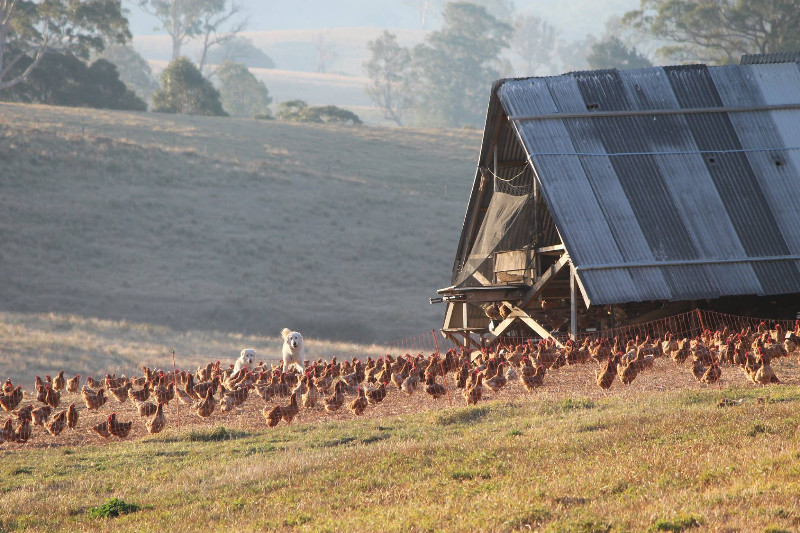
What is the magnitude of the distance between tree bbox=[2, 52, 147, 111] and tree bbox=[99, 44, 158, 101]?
28.9 m

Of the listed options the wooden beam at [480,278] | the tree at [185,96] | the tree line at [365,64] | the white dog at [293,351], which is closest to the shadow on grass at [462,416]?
the wooden beam at [480,278]

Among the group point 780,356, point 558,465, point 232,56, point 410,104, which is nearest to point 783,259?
point 780,356

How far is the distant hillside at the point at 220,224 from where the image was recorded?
45.1m

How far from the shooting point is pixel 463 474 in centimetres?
1105

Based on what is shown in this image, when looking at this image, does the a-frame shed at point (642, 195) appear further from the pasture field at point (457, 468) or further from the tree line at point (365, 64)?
the tree line at point (365, 64)

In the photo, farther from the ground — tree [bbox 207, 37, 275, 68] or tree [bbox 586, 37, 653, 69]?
tree [bbox 207, 37, 275, 68]

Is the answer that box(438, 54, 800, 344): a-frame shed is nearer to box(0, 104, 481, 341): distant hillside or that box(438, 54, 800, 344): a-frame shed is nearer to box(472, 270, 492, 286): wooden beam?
box(472, 270, 492, 286): wooden beam

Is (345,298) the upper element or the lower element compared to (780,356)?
lower

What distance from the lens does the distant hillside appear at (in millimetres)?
45062

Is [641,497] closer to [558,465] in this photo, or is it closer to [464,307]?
[558,465]

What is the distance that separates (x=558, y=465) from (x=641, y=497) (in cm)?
177

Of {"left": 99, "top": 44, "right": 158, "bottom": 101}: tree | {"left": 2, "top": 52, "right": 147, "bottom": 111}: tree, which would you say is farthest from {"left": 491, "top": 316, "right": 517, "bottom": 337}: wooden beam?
{"left": 99, "top": 44, "right": 158, "bottom": 101}: tree

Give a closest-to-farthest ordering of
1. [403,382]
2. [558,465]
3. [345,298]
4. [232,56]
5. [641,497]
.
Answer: [641,497] → [558,465] → [403,382] → [345,298] → [232,56]

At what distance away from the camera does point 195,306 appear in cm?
4506
